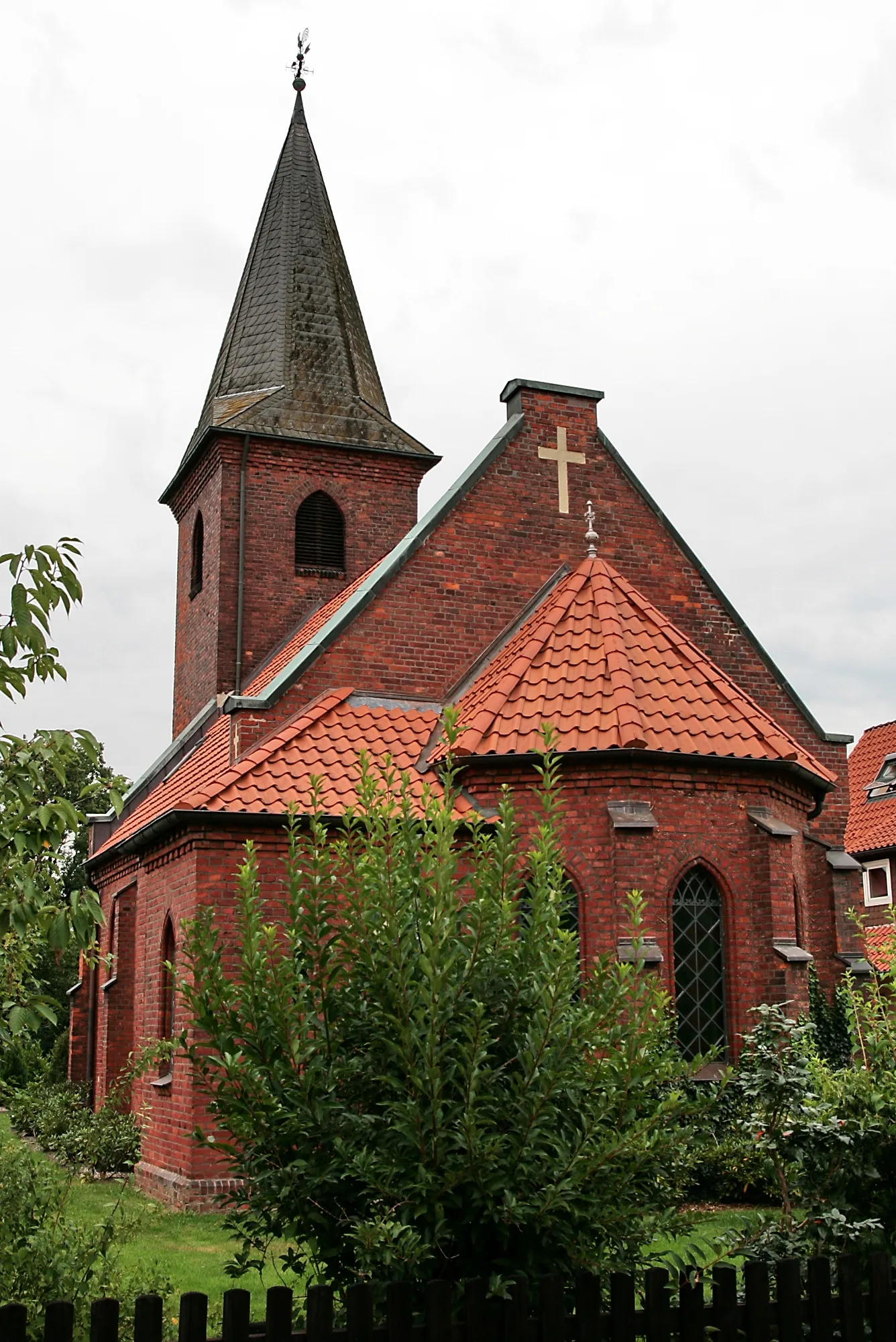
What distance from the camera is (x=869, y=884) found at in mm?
36344

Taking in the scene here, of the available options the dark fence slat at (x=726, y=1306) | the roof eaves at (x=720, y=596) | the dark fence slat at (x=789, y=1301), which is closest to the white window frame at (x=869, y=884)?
the roof eaves at (x=720, y=596)

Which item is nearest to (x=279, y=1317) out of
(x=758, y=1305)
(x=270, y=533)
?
(x=758, y=1305)

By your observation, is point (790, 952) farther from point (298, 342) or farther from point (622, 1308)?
point (298, 342)

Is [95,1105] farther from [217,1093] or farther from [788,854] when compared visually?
[217,1093]

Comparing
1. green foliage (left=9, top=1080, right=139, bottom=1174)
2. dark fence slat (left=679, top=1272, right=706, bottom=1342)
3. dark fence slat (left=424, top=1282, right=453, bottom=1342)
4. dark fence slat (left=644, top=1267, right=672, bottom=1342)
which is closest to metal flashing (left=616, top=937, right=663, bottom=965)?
green foliage (left=9, top=1080, right=139, bottom=1174)

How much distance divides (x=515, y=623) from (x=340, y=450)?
675cm

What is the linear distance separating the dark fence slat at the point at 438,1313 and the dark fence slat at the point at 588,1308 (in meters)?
0.53

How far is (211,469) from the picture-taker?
22266 mm

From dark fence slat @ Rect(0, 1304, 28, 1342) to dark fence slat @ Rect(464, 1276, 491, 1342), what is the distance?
1496mm

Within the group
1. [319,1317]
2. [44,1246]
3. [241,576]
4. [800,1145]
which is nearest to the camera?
[319,1317]

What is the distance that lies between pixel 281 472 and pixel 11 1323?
18623 millimetres

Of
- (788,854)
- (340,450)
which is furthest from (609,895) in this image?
(340,450)

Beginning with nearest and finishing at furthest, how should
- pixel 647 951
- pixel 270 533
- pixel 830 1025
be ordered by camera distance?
pixel 647 951
pixel 830 1025
pixel 270 533

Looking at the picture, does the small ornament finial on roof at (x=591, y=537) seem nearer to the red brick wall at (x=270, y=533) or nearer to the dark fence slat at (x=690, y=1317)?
the red brick wall at (x=270, y=533)
